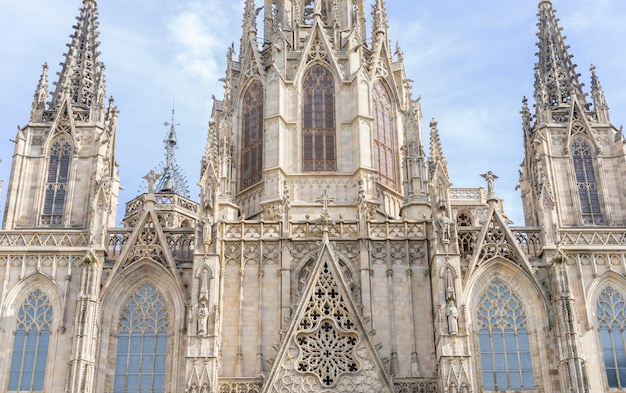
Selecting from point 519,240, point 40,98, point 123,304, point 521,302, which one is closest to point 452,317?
point 521,302

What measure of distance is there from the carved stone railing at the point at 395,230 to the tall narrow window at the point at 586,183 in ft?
23.2

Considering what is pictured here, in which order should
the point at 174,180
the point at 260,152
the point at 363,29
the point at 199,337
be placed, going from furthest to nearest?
1. the point at 174,180
2. the point at 363,29
3. the point at 260,152
4. the point at 199,337

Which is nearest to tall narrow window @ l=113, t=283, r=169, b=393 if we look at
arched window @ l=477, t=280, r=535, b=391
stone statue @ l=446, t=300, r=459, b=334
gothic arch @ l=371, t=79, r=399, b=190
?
stone statue @ l=446, t=300, r=459, b=334

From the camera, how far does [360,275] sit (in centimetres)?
3400

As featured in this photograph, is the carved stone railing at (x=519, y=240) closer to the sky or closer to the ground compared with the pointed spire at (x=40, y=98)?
closer to the ground

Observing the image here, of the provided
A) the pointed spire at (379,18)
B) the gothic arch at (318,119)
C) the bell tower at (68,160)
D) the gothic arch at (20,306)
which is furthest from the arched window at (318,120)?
the gothic arch at (20,306)

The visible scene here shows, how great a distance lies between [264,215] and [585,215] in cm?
1308

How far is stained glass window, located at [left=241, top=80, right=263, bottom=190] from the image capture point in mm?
39469

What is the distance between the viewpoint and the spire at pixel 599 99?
3906cm

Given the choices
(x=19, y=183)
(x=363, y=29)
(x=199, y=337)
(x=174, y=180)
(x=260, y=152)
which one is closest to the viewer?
(x=199, y=337)

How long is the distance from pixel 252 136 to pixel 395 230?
28.9ft

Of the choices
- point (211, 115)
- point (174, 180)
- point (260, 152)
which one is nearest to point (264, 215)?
point (260, 152)

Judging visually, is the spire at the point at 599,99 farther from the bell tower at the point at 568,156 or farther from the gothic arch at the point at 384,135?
the gothic arch at the point at 384,135

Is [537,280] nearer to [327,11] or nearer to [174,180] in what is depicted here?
[327,11]
